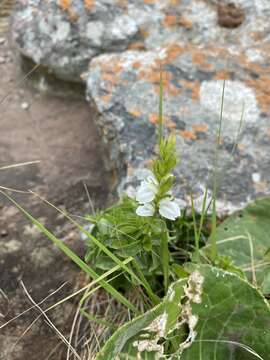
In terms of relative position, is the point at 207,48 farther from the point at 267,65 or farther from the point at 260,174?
the point at 260,174

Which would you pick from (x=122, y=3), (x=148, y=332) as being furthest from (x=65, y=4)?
(x=148, y=332)

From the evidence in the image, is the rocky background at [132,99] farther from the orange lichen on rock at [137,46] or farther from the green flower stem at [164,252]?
the green flower stem at [164,252]

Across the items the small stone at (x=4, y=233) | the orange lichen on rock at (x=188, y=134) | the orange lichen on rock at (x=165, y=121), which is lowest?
the small stone at (x=4, y=233)

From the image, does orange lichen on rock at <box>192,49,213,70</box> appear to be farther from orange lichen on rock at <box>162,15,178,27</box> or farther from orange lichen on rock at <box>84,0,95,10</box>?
orange lichen on rock at <box>84,0,95,10</box>

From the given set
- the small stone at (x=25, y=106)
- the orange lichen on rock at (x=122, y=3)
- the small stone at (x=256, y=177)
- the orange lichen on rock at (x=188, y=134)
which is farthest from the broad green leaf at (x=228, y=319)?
the small stone at (x=25, y=106)

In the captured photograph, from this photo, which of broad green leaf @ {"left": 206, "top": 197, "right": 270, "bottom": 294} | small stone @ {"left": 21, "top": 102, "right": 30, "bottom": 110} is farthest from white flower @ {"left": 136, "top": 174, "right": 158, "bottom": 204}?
small stone @ {"left": 21, "top": 102, "right": 30, "bottom": 110}

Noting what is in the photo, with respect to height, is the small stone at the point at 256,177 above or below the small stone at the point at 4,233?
above
